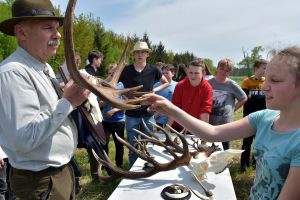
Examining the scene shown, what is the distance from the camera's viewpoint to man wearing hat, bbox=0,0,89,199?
204 centimetres

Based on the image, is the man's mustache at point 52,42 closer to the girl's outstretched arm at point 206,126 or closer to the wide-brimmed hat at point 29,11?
the wide-brimmed hat at point 29,11

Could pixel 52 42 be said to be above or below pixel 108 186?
above

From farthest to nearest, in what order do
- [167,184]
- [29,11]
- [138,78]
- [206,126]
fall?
[138,78]
[167,184]
[206,126]
[29,11]

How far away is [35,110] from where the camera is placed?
2100 mm

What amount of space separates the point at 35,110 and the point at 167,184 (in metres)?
1.33

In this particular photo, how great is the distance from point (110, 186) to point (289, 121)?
4.11m

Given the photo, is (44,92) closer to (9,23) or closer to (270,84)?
(9,23)

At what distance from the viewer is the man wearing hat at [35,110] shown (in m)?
2.04

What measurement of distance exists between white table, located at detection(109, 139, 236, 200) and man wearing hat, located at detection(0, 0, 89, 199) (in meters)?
0.48

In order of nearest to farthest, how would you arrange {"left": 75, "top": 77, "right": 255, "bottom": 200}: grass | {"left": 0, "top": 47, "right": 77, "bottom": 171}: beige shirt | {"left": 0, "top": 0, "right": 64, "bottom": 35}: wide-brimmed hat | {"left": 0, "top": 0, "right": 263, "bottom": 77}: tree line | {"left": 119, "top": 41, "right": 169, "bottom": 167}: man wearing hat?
{"left": 0, "top": 47, "right": 77, "bottom": 171}: beige shirt, {"left": 0, "top": 0, "right": 64, "bottom": 35}: wide-brimmed hat, {"left": 75, "top": 77, "right": 255, "bottom": 200}: grass, {"left": 119, "top": 41, "right": 169, "bottom": 167}: man wearing hat, {"left": 0, "top": 0, "right": 263, "bottom": 77}: tree line

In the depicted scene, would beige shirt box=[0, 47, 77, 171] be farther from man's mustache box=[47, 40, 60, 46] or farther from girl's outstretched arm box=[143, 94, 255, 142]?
girl's outstretched arm box=[143, 94, 255, 142]

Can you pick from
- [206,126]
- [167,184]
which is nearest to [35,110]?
[206,126]

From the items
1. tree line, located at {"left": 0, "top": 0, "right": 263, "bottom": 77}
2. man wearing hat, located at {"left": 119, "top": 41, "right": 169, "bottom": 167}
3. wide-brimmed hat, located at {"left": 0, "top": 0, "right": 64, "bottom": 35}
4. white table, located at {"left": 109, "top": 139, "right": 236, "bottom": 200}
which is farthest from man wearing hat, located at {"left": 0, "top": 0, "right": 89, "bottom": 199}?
tree line, located at {"left": 0, "top": 0, "right": 263, "bottom": 77}

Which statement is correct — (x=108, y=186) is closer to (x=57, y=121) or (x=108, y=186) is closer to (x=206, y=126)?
(x=206, y=126)
